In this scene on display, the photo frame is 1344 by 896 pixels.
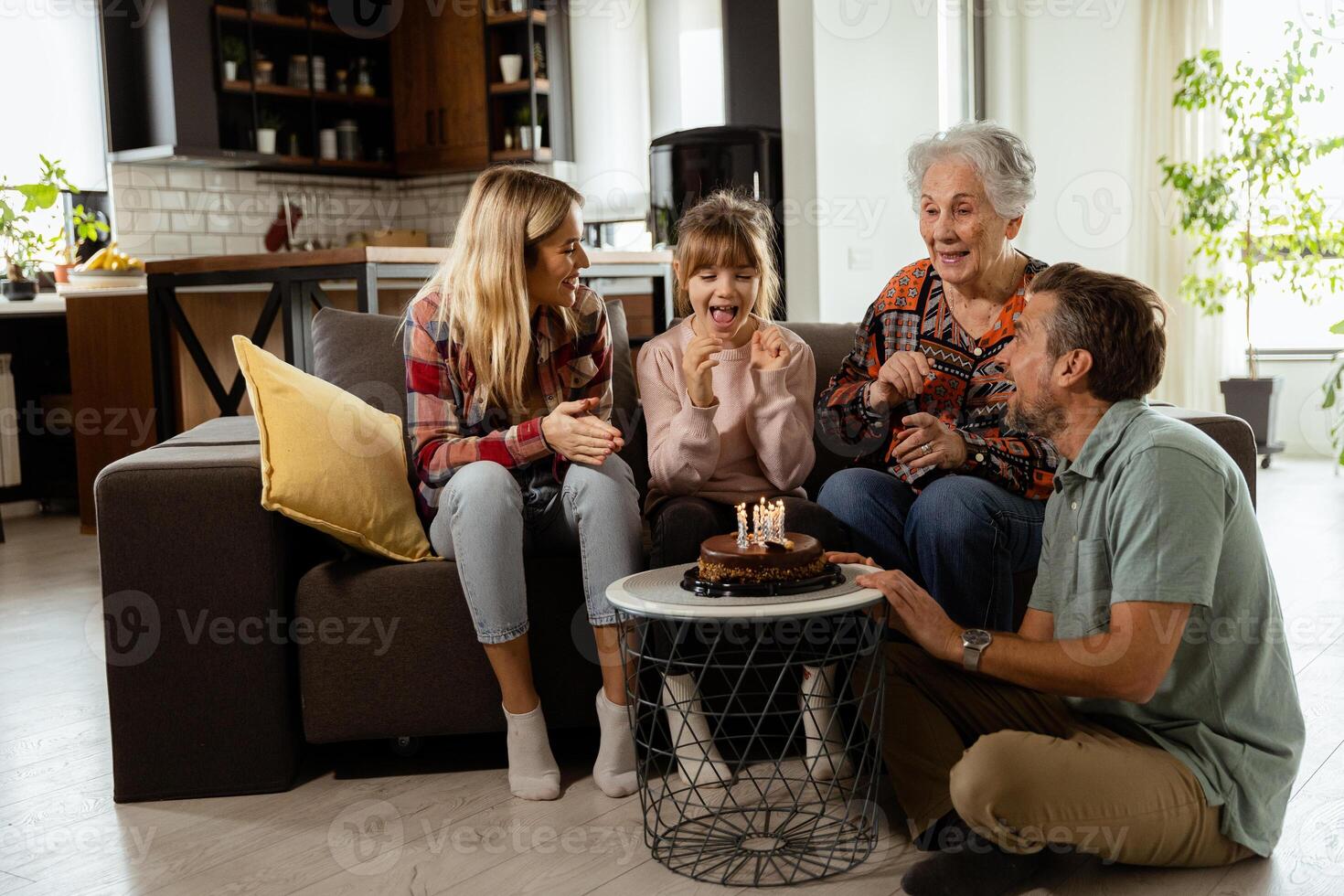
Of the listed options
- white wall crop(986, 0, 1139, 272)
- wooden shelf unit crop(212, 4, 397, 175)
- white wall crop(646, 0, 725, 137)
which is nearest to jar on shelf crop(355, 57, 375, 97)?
wooden shelf unit crop(212, 4, 397, 175)

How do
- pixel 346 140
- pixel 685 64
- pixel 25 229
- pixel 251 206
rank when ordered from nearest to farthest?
pixel 25 229, pixel 685 64, pixel 251 206, pixel 346 140

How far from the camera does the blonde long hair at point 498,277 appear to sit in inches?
89.2

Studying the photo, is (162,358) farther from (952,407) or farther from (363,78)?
(952,407)

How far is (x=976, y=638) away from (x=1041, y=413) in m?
0.32

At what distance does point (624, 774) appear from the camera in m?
2.19

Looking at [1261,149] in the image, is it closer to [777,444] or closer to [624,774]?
[777,444]

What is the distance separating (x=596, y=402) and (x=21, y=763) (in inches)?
51.5

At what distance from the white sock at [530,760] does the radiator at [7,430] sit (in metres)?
4.29

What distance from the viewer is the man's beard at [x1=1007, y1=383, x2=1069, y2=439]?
5.77 ft

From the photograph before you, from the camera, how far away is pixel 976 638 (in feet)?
5.73


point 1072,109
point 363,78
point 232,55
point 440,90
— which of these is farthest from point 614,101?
point 1072,109

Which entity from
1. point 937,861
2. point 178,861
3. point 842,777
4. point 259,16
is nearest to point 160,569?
point 178,861

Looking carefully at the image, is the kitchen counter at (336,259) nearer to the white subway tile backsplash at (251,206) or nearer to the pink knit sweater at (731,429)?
the pink knit sweater at (731,429)

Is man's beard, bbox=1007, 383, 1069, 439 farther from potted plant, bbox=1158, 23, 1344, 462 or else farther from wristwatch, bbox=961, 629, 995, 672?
potted plant, bbox=1158, 23, 1344, 462
